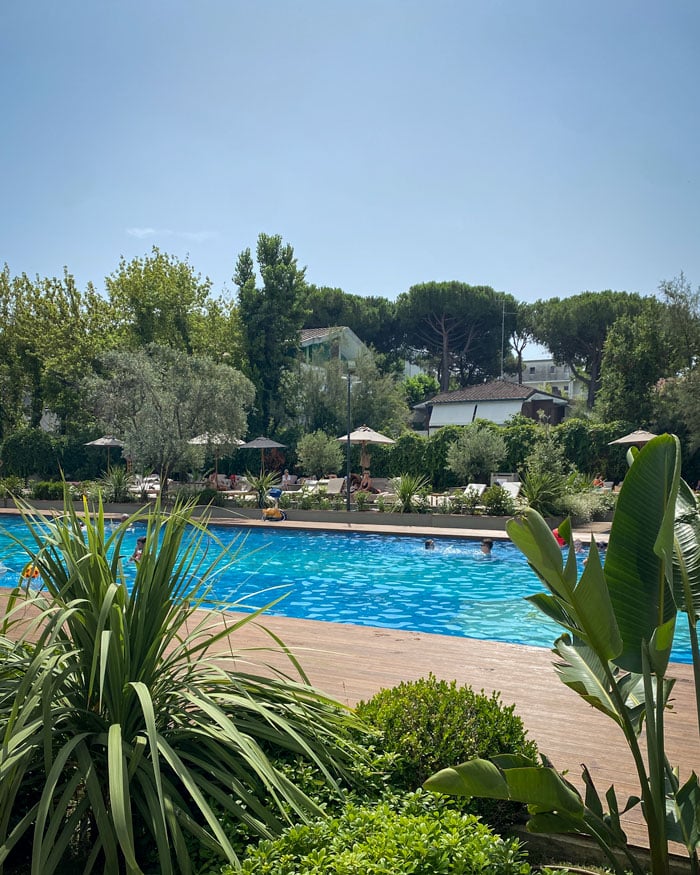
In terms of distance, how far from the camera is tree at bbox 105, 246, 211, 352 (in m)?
28.6

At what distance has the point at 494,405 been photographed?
35406 mm

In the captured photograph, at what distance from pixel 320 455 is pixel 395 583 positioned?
13439mm

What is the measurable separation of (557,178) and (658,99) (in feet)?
10.2

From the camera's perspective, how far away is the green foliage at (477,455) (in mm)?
20344

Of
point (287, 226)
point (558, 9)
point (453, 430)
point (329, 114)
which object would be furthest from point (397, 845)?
point (287, 226)

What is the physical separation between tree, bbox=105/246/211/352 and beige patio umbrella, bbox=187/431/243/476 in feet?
29.9

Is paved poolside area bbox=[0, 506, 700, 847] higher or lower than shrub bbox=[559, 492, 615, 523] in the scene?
lower

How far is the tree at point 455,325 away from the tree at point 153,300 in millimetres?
19666

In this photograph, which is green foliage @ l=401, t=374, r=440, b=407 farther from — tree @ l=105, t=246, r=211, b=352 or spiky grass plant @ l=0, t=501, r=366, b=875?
spiky grass plant @ l=0, t=501, r=366, b=875

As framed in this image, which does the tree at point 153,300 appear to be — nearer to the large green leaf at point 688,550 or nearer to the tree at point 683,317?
the tree at point 683,317

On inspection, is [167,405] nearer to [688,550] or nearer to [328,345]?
[328,345]

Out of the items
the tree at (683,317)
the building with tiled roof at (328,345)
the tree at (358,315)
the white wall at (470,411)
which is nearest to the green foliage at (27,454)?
the building with tiled roof at (328,345)

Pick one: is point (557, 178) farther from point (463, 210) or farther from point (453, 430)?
point (453, 430)

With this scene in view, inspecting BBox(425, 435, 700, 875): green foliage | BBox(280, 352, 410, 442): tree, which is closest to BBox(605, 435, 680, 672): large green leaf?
BBox(425, 435, 700, 875): green foliage
